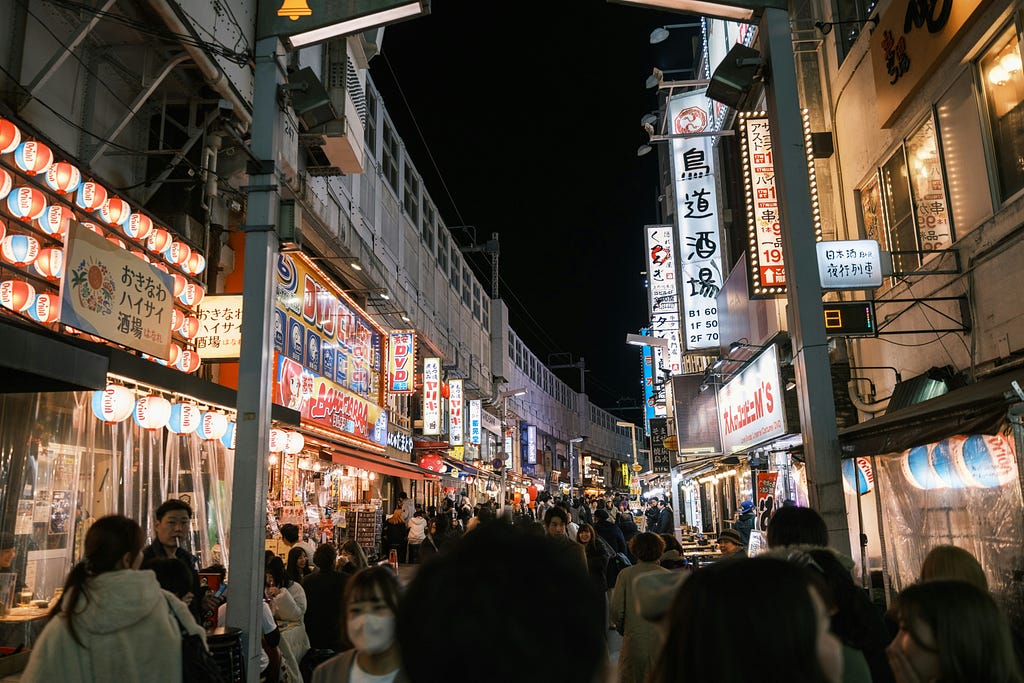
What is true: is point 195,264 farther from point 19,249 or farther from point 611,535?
point 611,535

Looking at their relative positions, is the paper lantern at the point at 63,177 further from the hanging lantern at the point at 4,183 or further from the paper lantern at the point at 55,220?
the hanging lantern at the point at 4,183

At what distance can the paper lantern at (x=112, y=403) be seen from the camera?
31.1ft

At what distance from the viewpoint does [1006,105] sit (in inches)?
331

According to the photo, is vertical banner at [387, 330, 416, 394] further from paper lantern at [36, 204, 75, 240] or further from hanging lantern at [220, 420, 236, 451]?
paper lantern at [36, 204, 75, 240]

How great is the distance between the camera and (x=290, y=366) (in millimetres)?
16500

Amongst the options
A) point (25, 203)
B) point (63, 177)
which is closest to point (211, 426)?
point (63, 177)

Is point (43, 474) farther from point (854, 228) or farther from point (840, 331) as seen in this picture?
point (854, 228)

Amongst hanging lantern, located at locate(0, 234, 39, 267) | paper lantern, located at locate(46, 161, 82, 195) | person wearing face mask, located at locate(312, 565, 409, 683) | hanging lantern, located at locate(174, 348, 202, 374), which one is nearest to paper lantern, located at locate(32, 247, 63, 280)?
hanging lantern, located at locate(0, 234, 39, 267)

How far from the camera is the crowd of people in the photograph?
134 centimetres

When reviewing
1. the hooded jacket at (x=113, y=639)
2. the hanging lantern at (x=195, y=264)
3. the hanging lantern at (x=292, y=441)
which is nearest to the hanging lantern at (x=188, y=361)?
the hanging lantern at (x=195, y=264)

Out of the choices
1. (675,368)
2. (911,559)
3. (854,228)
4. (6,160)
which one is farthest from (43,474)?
(675,368)

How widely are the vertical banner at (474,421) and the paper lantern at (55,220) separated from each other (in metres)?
32.2

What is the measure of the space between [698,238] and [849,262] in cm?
1011

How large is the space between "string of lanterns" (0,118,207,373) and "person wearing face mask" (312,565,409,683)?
295 inches
